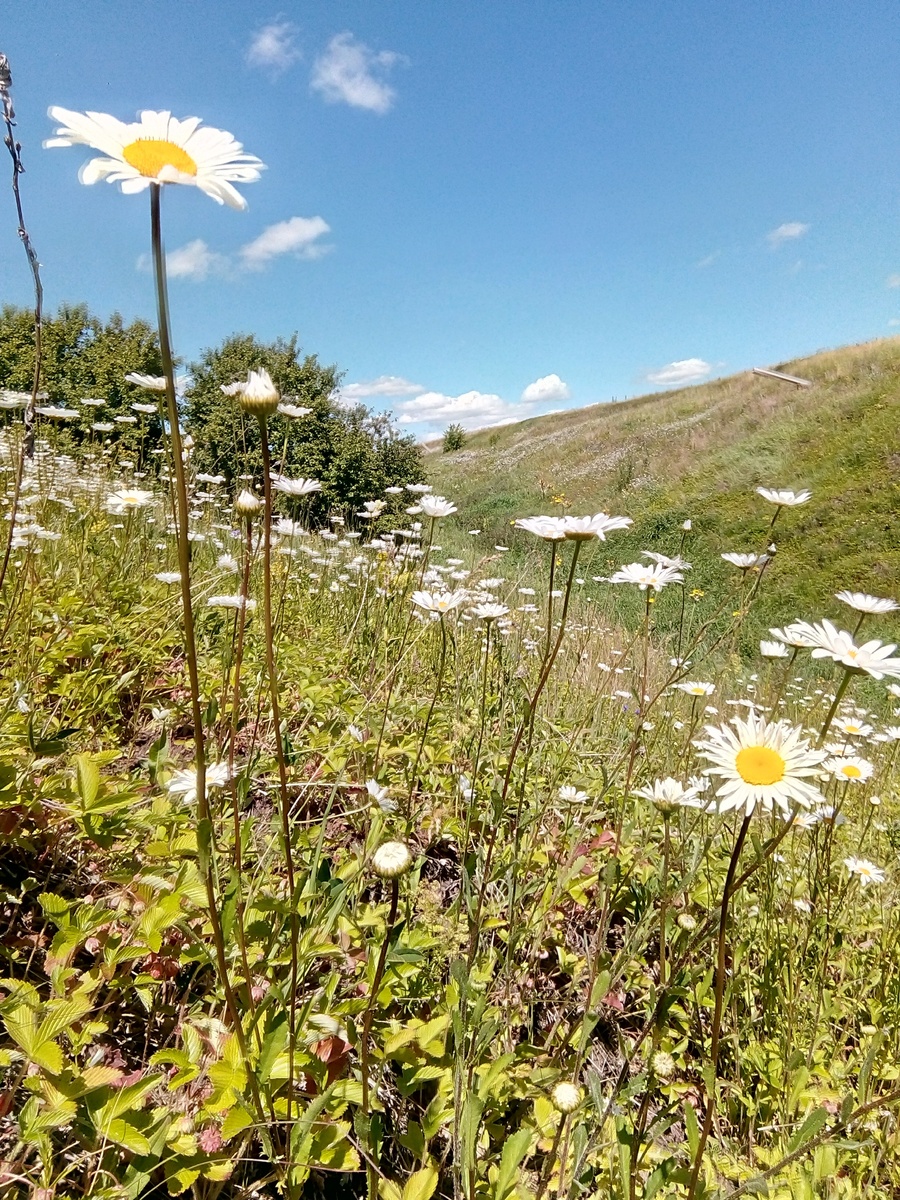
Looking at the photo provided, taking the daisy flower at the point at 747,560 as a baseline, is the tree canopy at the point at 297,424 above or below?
above

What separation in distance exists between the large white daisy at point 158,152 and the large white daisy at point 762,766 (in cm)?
91

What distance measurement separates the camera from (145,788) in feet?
5.01

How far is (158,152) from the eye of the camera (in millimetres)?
624

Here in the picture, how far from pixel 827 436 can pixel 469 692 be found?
14.7 meters

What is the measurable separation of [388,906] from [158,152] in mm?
1461

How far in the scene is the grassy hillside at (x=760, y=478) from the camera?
11.6m

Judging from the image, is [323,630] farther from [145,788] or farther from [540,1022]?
[540,1022]

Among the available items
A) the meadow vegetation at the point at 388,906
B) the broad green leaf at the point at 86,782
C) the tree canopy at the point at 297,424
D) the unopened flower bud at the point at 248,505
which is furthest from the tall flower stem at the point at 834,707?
the tree canopy at the point at 297,424

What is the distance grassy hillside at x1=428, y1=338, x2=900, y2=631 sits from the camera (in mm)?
11594

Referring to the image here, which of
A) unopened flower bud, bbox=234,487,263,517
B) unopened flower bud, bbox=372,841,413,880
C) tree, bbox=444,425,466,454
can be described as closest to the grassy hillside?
unopened flower bud, bbox=234,487,263,517

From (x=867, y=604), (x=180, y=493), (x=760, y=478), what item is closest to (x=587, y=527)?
(x=867, y=604)

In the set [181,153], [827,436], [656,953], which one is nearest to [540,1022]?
[656,953]

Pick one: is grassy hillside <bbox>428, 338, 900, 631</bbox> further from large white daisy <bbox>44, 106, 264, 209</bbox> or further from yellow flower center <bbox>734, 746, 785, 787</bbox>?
large white daisy <bbox>44, 106, 264, 209</bbox>

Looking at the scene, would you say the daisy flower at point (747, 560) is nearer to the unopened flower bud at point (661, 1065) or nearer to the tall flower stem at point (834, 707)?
the tall flower stem at point (834, 707)
